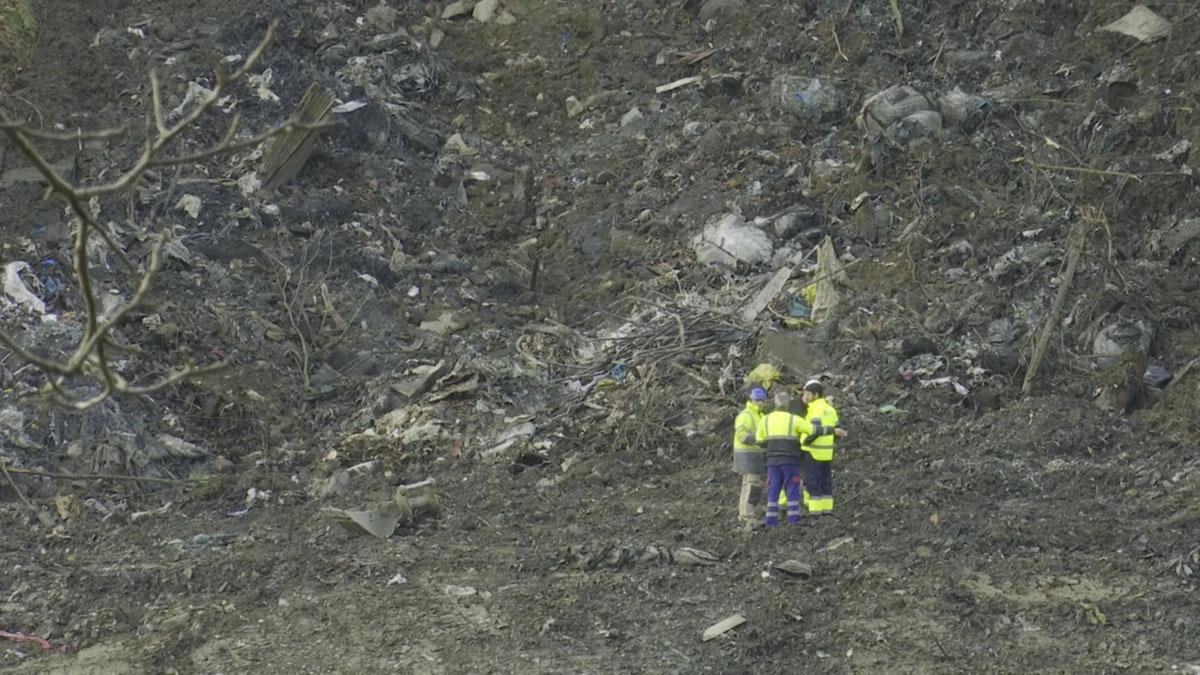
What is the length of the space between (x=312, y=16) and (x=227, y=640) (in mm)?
9464

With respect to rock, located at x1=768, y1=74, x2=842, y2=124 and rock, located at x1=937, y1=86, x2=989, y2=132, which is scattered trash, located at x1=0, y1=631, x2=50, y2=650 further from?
rock, located at x1=937, y1=86, x2=989, y2=132

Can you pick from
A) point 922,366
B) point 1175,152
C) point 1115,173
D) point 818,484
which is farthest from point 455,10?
point 818,484

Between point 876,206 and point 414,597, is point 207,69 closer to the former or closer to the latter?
A: point 876,206

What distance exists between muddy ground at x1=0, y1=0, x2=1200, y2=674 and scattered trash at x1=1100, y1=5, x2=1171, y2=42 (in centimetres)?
15

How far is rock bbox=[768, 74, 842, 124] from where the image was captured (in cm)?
1269

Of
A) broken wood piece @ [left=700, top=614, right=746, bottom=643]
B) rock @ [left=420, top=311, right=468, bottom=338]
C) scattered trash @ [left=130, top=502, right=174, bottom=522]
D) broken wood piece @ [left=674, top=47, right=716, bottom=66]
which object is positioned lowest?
rock @ [left=420, top=311, right=468, bottom=338]

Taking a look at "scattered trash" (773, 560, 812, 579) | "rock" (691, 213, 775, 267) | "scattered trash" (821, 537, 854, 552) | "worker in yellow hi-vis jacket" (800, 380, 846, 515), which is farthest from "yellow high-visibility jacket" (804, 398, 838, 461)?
"rock" (691, 213, 775, 267)

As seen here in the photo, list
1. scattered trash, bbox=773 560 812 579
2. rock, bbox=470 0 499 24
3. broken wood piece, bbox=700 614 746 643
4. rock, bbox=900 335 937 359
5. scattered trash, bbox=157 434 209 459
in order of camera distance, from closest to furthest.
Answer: broken wood piece, bbox=700 614 746 643 → scattered trash, bbox=773 560 812 579 → scattered trash, bbox=157 434 209 459 → rock, bbox=900 335 937 359 → rock, bbox=470 0 499 24

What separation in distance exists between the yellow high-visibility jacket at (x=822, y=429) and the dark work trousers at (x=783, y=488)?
0.14 metres

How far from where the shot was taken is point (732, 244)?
1104 centimetres

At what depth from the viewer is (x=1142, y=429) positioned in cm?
845

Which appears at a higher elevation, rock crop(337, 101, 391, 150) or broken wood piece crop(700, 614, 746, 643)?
broken wood piece crop(700, 614, 746, 643)

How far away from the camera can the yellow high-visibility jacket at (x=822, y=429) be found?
7.31 metres

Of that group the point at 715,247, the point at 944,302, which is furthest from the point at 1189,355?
the point at 715,247
